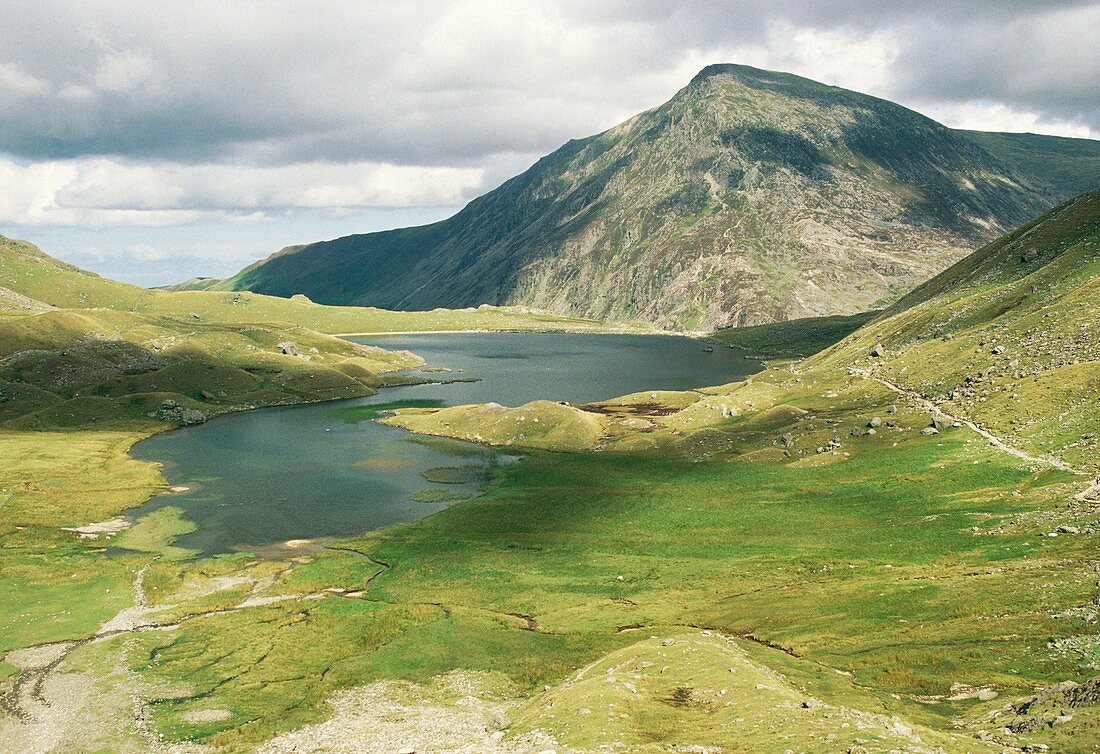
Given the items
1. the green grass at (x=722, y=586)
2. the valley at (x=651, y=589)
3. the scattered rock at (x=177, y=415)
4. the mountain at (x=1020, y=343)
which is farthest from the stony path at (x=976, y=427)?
the scattered rock at (x=177, y=415)

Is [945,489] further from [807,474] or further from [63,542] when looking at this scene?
[63,542]

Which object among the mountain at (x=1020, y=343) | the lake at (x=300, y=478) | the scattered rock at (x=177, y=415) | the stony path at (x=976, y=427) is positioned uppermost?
the mountain at (x=1020, y=343)

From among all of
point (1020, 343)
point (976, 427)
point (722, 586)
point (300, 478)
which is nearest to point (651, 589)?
point (722, 586)

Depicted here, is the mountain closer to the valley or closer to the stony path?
the valley

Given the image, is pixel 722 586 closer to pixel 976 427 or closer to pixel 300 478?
pixel 976 427

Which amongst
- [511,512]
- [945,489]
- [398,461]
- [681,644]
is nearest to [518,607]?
[681,644]

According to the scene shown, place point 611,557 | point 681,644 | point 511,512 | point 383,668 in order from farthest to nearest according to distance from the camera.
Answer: point 511,512 → point 611,557 → point 383,668 → point 681,644

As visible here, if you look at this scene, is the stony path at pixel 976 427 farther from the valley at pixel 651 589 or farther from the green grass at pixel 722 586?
the green grass at pixel 722 586

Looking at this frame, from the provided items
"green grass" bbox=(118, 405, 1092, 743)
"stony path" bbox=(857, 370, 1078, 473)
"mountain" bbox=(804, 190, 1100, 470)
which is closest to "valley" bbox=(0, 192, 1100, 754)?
"green grass" bbox=(118, 405, 1092, 743)

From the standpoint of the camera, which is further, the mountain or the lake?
the lake

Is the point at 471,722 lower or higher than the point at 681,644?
lower

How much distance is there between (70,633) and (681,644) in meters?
55.6

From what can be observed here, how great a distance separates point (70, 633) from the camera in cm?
6881

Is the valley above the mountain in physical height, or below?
below
